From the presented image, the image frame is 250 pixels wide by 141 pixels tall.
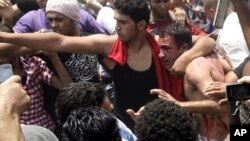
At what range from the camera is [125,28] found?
4.34 m

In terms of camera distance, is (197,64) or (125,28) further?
(125,28)

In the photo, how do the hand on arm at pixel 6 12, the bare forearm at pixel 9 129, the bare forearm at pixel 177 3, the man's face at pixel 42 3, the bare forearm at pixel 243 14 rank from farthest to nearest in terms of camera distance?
the bare forearm at pixel 177 3 < the man's face at pixel 42 3 < the hand on arm at pixel 6 12 < the bare forearm at pixel 243 14 < the bare forearm at pixel 9 129

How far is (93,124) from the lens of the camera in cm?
249

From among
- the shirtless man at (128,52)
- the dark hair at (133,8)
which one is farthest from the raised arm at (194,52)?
the dark hair at (133,8)

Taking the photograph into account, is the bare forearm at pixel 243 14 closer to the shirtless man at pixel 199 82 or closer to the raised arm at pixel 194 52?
the shirtless man at pixel 199 82

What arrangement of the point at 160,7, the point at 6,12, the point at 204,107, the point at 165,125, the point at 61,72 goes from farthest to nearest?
the point at 160,7 < the point at 6,12 < the point at 61,72 < the point at 204,107 < the point at 165,125

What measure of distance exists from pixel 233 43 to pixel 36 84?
62.3 inches

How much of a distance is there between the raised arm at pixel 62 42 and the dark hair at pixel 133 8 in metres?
0.20

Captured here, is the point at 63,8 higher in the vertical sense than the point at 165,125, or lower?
higher

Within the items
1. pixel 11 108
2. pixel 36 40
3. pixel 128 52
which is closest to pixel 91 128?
pixel 11 108

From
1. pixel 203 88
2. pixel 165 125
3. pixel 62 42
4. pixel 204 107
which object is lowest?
pixel 204 107

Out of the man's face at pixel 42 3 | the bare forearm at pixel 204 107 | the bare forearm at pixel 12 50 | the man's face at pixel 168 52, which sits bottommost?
the bare forearm at pixel 204 107

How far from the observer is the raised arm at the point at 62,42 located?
13.0 feet

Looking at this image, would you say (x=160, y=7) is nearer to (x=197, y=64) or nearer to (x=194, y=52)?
(x=194, y=52)
